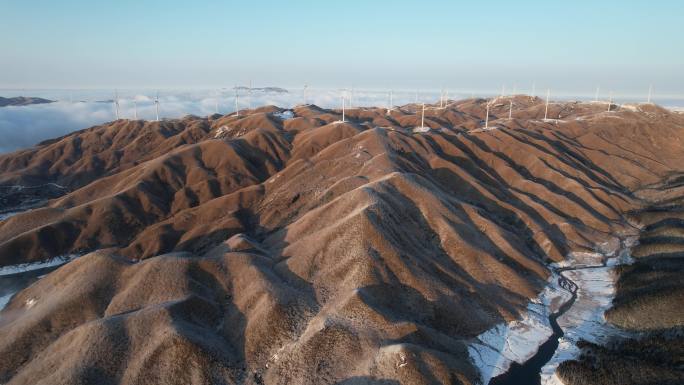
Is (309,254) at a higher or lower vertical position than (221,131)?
lower

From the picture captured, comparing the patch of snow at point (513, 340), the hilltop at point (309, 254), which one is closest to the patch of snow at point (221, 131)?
the hilltop at point (309, 254)

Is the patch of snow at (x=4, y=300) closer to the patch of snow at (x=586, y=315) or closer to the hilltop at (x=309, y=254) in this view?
the hilltop at (x=309, y=254)

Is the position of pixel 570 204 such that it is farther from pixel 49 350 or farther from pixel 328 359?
pixel 49 350

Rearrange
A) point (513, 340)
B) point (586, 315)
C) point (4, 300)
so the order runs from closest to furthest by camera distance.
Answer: point (513, 340) < point (586, 315) < point (4, 300)

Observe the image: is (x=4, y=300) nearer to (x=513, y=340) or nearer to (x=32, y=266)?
(x=32, y=266)

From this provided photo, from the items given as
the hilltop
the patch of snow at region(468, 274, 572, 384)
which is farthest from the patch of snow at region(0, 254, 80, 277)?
the patch of snow at region(468, 274, 572, 384)

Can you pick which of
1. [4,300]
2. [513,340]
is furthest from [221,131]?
[513,340]
